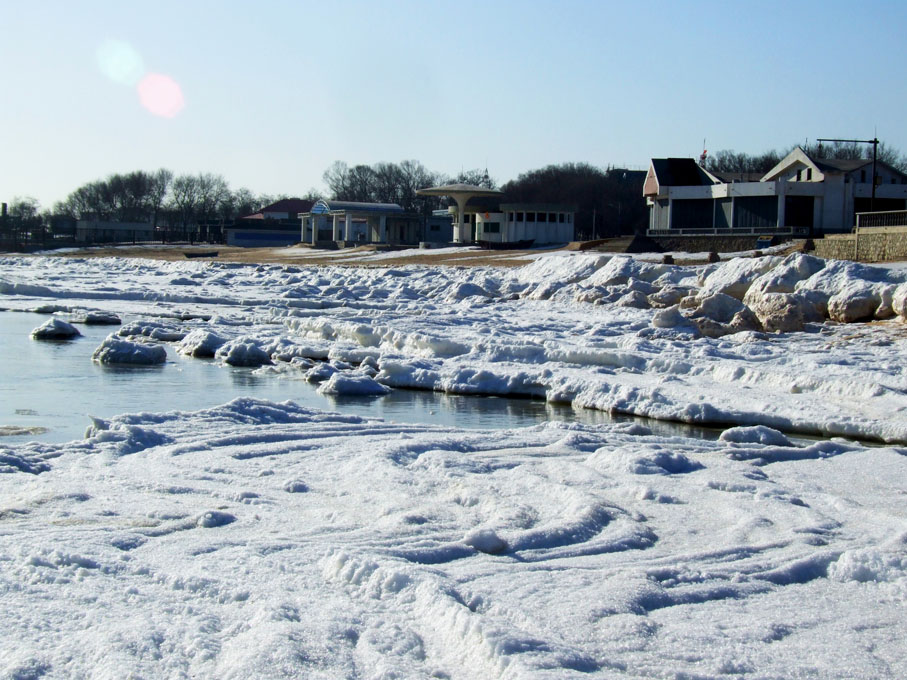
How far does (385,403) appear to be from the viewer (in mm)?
13492

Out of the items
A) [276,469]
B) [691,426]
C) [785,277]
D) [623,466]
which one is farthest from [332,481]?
[785,277]

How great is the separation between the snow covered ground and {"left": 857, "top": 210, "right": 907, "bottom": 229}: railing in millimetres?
20752

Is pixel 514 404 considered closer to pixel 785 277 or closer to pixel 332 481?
pixel 332 481

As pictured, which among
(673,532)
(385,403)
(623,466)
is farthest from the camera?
(385,403)

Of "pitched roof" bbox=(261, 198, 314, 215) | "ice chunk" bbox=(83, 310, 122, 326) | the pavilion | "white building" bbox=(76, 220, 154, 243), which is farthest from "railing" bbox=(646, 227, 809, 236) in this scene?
"pitched roof" bbox=(261, 198, 314, 215)

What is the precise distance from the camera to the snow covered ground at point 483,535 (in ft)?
16.4

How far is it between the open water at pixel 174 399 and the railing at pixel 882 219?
2475 centimetres

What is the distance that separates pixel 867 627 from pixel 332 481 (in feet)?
14.8

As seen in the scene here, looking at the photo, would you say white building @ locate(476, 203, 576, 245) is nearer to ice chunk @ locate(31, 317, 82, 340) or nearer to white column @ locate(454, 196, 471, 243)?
white column @ locate(454, 196, 471, 243)

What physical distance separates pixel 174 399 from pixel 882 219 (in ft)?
97.4

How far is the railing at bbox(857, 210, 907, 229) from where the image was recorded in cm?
3438

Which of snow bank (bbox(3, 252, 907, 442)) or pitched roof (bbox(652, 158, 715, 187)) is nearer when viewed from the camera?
snow bank (bbox(3, 252, 907, 442))

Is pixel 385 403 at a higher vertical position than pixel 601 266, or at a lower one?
lower

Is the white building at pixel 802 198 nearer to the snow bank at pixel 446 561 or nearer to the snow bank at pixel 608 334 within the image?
the snow bank at pixel 608 334
